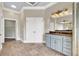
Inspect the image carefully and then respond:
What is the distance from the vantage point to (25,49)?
14.1 feet

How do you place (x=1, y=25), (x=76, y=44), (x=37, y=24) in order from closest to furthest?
(x=76, y=44), (x=1, y=25), (x=37, y=24)

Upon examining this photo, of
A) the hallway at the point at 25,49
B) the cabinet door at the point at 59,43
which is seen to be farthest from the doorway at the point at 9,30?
the cabinet door at the point at 59,43

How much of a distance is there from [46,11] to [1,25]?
6.37 feet

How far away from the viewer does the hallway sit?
3.89 metres

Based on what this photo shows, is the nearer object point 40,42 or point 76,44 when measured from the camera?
point 76,44

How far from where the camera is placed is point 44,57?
354cm

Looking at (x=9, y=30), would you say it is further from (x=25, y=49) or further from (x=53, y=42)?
(x=53, y=42)

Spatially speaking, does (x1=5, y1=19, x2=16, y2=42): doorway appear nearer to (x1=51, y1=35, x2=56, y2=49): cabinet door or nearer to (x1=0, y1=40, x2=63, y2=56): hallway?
(x1=0, y1=40, x2=63, y2=56): hallway

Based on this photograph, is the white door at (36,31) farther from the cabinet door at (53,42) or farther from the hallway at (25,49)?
Result: the cabinet door at (53,42)

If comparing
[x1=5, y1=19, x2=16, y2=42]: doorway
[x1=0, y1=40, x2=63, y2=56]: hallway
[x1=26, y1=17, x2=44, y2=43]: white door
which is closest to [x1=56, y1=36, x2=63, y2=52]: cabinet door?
[x1=0, y1=40, x2=63, y2=56]: hallway

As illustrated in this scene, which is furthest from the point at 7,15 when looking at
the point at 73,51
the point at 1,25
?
the point at 73,51

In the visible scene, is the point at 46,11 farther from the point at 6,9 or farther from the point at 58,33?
the point at 6,9

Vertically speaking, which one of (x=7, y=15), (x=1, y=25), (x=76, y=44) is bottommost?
(x=76, y=44)

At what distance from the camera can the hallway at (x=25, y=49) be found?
389 cm
